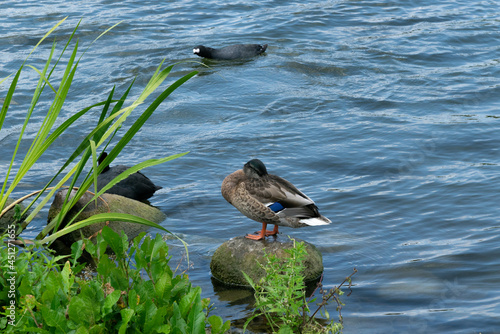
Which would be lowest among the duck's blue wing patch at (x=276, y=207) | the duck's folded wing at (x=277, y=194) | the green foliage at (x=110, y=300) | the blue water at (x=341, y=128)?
the blue water at (x=341, y=128)

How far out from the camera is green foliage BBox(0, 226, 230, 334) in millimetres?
3275

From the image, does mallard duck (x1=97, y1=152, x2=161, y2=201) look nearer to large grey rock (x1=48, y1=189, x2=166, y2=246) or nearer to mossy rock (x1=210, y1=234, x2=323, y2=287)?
large grey rock (x1=48, y1=189, x2=166, y2=246)

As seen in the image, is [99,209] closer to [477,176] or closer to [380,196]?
[380,196]

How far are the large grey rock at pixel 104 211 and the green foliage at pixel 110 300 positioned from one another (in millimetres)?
2649

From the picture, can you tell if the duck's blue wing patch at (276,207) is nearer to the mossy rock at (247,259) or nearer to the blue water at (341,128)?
the mossy rock at (247,259)

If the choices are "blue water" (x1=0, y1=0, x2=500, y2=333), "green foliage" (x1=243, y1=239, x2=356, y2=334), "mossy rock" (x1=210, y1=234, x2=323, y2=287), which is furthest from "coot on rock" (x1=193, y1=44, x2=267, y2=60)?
"green foliage" (x1=243, y1=239, x2=356, y2=334)

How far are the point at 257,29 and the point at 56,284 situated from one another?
13991mm

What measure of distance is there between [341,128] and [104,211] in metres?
4.82

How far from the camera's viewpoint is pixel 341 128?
→ 34.4 ft

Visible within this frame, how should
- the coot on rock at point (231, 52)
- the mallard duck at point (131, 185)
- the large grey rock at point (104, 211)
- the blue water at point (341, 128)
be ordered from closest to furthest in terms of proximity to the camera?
the blue water at point (341, 128), the large grey rock at point (104, 211), the mallard duck at point (131, 185), the coot on rock at point (231, 52)

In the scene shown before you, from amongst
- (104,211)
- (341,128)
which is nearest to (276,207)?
(104,211)

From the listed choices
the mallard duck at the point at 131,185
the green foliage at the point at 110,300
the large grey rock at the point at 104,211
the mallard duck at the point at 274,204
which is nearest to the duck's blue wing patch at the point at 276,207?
the mallard duck at the point at 274,204

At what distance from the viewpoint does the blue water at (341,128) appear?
19.9 ft

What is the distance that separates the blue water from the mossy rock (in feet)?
0.56
